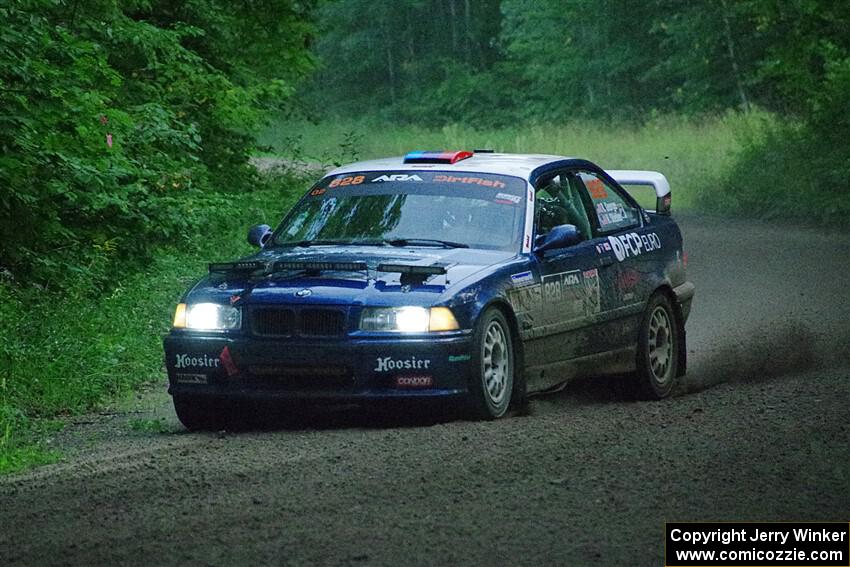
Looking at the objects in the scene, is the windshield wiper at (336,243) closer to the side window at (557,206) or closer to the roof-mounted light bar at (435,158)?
A: the roof-mounted light bar at (435,158)

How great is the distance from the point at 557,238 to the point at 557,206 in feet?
2.68

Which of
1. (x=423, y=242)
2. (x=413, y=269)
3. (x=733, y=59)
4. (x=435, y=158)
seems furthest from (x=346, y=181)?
(x=733, y=59)

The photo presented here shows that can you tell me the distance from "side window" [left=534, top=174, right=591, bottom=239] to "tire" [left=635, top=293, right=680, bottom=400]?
30.7 inches

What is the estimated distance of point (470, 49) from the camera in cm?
7356

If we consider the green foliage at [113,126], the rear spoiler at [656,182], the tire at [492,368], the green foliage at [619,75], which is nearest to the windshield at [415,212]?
the tire at [492,368]

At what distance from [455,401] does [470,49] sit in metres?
65.1

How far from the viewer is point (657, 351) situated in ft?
38.3

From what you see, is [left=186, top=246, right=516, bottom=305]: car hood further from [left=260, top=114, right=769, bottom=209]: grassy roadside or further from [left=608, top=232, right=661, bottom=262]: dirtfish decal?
[left=260, top=114, right=769, bottom=209]: grassy roadside

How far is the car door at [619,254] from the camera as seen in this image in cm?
1112

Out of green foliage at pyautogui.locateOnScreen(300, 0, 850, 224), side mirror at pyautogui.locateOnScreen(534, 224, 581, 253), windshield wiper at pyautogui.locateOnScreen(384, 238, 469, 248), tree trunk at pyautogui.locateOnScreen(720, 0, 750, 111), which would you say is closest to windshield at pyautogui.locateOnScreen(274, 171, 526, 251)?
windshield wiper at pyautogui.locateOnScreen(384, 238, 469, 248)

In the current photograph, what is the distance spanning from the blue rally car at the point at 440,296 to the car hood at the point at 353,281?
0.04 ft

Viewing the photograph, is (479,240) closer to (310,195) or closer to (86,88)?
(310,195)

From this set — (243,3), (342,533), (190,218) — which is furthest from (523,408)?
(243,3)

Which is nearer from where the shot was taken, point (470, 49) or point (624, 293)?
point (624, 293)
